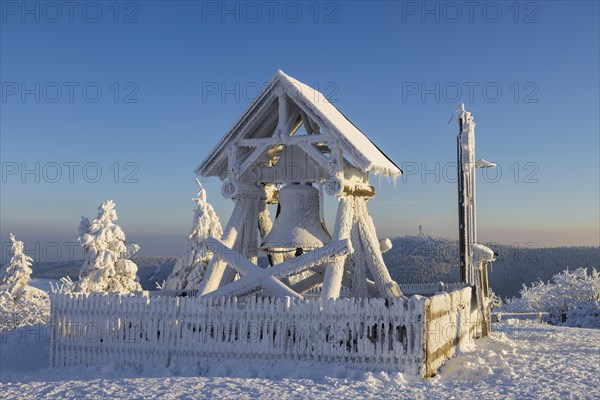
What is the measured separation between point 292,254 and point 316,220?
10.0 ft

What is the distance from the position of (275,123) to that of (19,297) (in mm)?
22703

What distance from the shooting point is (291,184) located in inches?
679

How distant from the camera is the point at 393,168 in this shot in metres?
17.8

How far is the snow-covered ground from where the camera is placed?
1172cm

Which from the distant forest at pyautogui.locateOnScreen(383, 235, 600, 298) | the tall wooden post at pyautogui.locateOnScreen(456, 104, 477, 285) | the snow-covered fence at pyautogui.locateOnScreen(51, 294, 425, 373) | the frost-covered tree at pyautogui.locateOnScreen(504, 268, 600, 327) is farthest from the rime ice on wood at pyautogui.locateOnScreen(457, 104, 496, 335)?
the distant forest at pyautogui.locateOnScreen(383, 235, 600, 298)

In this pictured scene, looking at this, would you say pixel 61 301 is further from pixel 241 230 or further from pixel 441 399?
pixel 441 399

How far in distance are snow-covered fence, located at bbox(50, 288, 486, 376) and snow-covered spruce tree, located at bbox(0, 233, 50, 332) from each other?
47.0 ft

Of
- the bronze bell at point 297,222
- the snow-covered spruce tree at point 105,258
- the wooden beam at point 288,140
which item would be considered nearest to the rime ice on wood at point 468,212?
the bronze bell at point 297,222

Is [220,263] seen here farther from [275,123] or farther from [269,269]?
[275,123]

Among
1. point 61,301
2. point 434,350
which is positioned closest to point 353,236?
point 434,350

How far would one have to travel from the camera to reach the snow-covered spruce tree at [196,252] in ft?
111

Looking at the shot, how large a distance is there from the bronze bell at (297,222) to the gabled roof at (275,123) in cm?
191

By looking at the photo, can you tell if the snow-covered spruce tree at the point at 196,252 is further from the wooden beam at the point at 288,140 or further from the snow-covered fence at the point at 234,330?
the snow-covered fence at the point at 234,330

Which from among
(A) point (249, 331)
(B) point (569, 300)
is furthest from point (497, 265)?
(A) point (249, 331)
